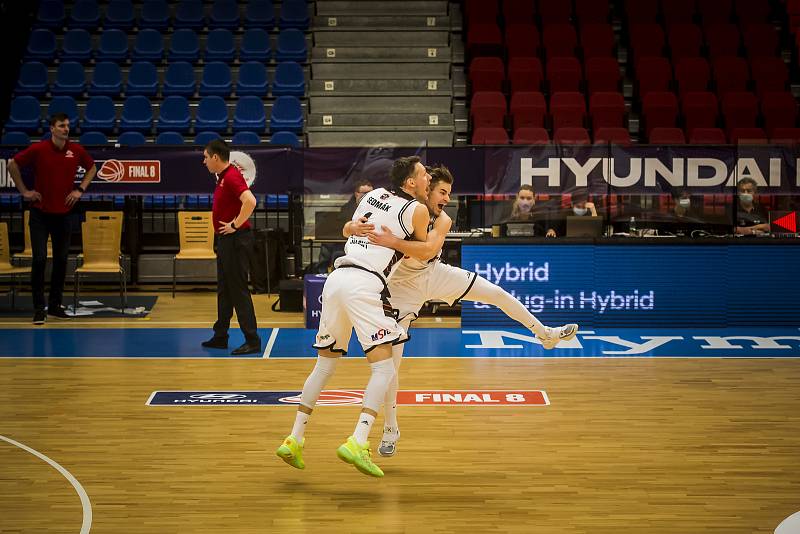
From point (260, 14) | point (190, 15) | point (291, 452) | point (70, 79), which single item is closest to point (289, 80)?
point (260, 14)

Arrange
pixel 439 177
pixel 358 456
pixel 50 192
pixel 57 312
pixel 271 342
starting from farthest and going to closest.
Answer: pixel 57 312
pixel 50 192
pixel 271 342
pixel 439 177
pixel 358 456

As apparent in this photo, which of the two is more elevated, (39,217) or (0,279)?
(39,217)

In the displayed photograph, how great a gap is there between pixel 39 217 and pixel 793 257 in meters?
8.49

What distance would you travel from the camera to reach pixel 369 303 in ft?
18.8

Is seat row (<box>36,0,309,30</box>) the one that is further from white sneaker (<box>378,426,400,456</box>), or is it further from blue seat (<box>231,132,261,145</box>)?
white sneaker (<box>378,426,400,456</box>)

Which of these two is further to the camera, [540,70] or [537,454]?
[540,70]

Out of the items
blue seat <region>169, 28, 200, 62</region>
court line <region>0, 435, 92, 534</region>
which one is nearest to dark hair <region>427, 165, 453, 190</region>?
court line <region>0, 435, 92, 534</region>

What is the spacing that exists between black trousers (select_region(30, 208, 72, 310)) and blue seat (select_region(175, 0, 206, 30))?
7.82 m

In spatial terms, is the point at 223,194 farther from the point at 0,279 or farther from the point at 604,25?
the point at 604,25

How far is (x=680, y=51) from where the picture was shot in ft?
57.4

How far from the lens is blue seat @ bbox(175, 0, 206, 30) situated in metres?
18.2

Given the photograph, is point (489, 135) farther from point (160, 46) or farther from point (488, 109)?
point (160, 46)

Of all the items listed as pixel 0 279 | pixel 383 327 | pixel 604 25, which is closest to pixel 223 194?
pixel 383 327

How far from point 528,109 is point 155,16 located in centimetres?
716
